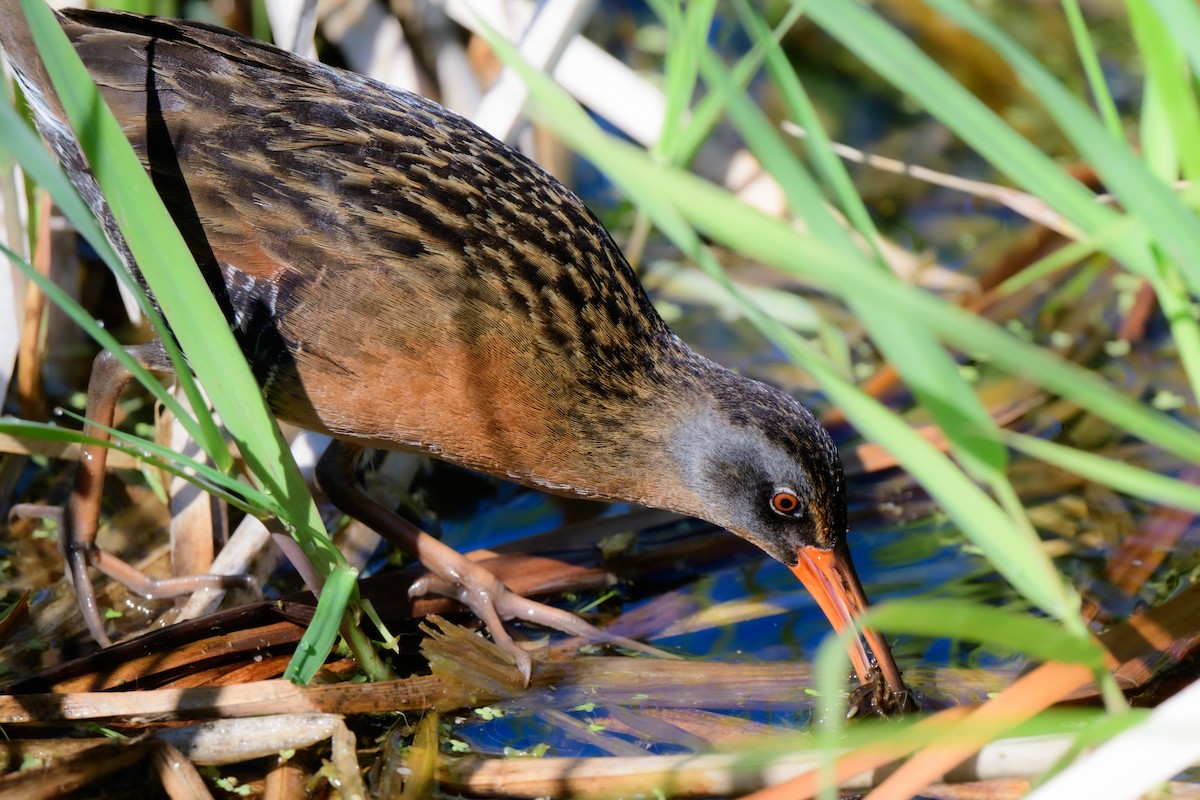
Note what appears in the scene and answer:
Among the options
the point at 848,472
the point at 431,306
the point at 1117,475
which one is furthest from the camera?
the point at 848,472

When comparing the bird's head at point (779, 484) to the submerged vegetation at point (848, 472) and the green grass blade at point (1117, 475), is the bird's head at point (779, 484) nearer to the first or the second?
the submerged vegetation at point (848, 472)

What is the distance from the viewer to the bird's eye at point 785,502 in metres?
2.73

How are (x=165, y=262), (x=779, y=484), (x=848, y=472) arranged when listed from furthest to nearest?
(x=848, y=472)
(x=779, y=484)
(x=165, y=262)

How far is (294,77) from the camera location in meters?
2.86

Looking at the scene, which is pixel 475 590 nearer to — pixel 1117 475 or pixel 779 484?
pixel 779 484

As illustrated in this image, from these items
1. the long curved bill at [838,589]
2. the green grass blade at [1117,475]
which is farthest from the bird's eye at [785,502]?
the green grass blade at [1117,475]

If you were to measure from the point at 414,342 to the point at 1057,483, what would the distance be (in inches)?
72.8

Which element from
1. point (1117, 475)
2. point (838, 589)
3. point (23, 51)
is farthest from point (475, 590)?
point (1117, 475)

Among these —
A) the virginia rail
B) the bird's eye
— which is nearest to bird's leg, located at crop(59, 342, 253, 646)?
the virginia rail

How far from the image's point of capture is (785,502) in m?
2.75

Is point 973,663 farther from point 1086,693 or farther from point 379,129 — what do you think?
point 379,129

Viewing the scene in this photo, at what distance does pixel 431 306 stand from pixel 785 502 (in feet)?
2.84

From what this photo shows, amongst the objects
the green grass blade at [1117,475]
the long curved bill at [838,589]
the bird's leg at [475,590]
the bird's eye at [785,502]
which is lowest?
the bird's leg at [475,590]

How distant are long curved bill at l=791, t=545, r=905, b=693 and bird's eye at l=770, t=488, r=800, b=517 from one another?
0.11 metres
